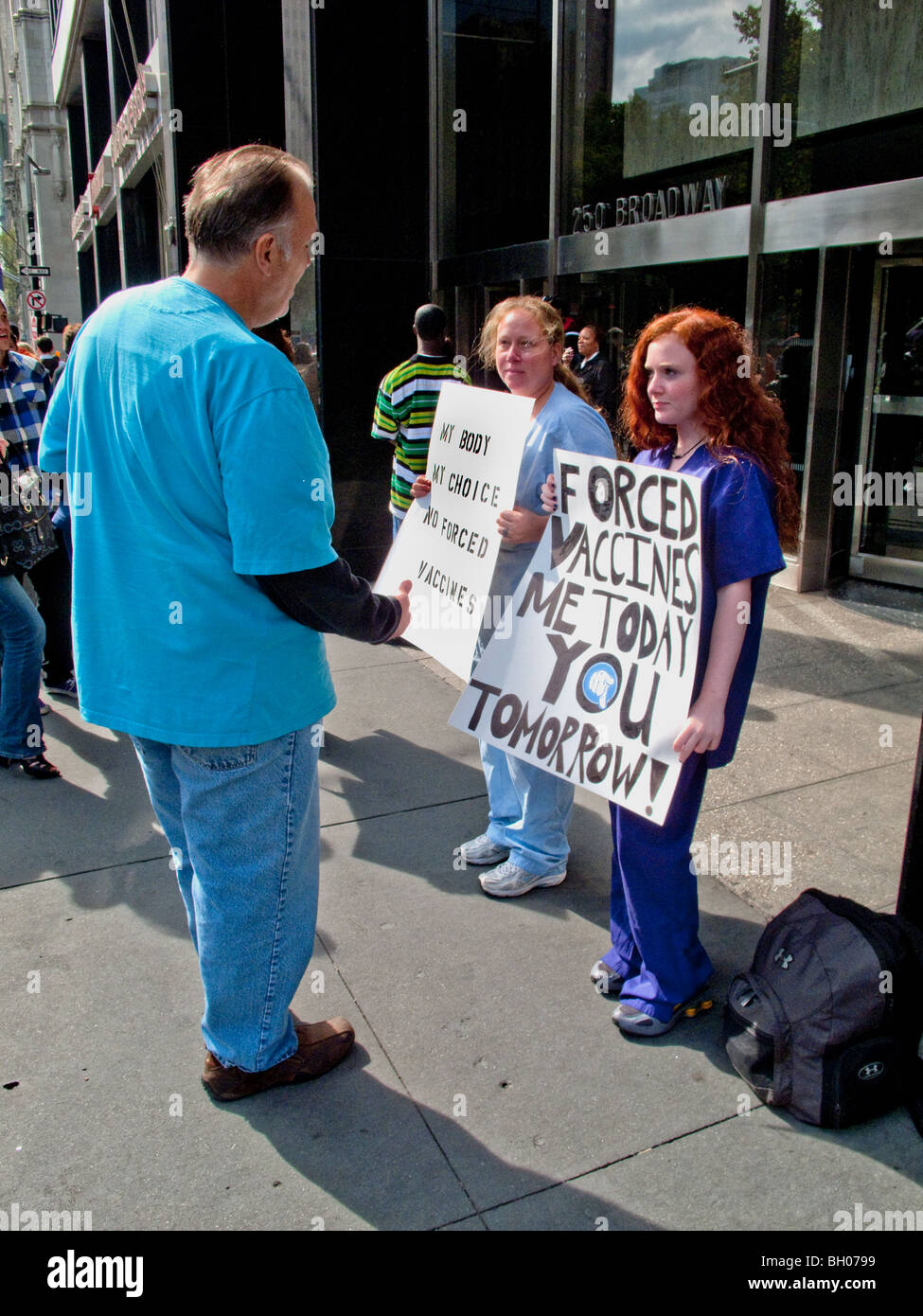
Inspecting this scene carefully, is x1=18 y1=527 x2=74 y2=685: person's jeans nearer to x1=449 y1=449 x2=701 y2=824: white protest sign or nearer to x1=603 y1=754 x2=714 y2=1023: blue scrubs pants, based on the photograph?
x1=449 y1=449 x2=701 y2=824: white protest sign

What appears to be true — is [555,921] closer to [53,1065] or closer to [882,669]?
[53,1065]

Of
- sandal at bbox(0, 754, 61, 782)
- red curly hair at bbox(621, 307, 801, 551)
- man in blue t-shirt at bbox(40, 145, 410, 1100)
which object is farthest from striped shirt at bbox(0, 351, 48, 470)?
red curly hair at bbox(621, 307, 801, 551)

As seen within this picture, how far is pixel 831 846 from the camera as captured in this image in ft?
12.0

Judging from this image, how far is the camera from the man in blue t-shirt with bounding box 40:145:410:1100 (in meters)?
2.00

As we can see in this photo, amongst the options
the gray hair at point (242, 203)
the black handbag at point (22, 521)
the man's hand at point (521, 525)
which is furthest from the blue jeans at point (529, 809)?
the black handbag at point (22, 521)

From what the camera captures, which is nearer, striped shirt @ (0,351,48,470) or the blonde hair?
the blonde hair

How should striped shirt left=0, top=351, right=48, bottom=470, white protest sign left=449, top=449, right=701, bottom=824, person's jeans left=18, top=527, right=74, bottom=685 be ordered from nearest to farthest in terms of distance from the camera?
white protest sign left=449, top=449, right=701, bottom=824 < striped shirt left=0, top=351, right=48, bottom=470 < person's jeans left=18, top=527, right=74, bottom=685

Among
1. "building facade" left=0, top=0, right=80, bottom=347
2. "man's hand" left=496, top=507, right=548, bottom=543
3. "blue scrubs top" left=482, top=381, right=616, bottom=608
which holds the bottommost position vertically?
"man's hand" left=496, top=507, right=548, bottom=543

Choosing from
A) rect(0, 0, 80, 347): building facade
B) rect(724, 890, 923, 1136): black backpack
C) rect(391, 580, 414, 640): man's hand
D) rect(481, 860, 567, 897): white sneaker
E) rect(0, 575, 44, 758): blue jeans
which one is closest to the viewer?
rect(724, 890, 923, 1136): black backpack

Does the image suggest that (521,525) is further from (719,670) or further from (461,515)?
(719,670)

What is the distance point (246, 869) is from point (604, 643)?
1130mm

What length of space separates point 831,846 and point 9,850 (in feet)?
10.0

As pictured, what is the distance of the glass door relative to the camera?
22.3 feet

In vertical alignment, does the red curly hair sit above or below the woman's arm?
above
